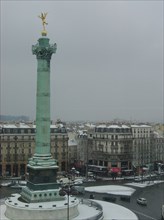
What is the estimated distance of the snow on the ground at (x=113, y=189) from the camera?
7594 cm

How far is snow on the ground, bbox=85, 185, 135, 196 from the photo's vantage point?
75938 millimetres

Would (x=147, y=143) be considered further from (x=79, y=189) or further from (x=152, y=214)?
(x=152, y=214)

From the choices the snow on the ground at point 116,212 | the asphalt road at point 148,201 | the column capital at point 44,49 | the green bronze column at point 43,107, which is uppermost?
the column capital at point 44,49

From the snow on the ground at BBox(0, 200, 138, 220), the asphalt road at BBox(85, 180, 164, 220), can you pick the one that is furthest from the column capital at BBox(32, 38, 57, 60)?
the asphalt road at BBox(85, 180, 164, 220)

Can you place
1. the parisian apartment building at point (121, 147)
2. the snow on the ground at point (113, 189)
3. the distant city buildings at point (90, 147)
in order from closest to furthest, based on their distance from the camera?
the snow on the ground at point (113, 189), the distant city buildings at point (90, 147), the parisian apartment building at point (121, 147)

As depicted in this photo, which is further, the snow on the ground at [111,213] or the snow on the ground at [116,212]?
the snow on the ground at [116,212]

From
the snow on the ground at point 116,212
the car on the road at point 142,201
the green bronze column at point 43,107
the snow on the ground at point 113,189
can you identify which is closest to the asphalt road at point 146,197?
the car on the road at point 142,201

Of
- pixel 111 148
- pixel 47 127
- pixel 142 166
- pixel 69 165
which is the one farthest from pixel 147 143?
pixel 47 127

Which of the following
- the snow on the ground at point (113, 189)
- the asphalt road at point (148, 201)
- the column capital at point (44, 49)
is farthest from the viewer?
the snow on the ground at point (113, 189)

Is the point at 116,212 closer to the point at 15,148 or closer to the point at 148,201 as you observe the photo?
the point at 148,201

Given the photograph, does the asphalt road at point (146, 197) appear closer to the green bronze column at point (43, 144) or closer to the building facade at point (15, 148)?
the green bronze column at point (43, 144)

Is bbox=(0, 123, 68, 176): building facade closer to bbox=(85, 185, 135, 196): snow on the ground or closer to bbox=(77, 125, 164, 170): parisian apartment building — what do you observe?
bbox=(77, 125, 164, 170): parisian apartment building

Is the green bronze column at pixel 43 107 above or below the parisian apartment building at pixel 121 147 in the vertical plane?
above

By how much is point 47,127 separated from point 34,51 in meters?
9.87
